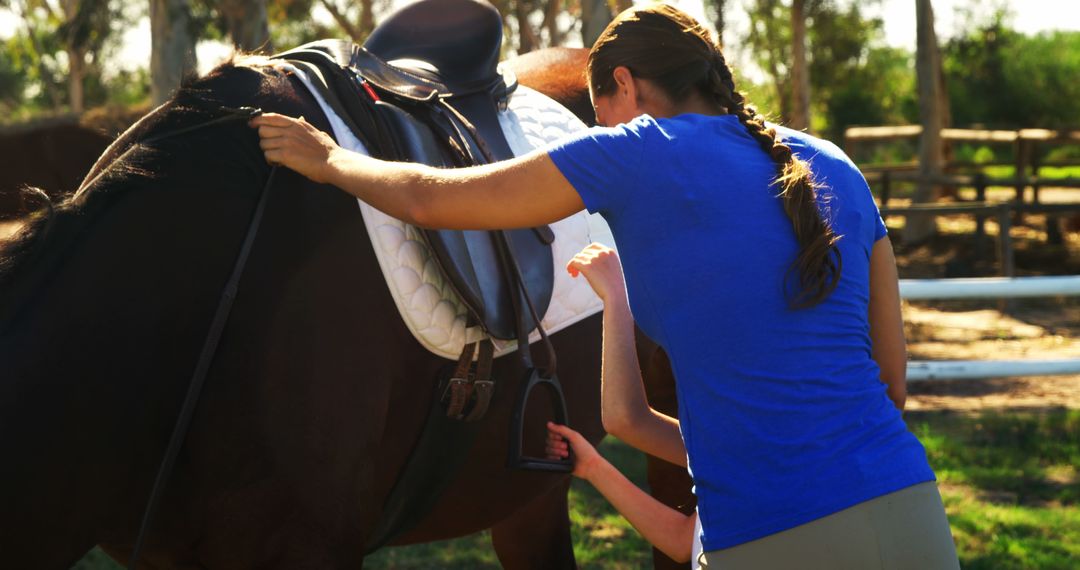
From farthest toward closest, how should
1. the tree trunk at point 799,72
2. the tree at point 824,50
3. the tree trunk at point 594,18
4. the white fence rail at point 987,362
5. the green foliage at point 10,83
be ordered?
the green foliage at point 10,83 < the tree at point 824,50 < the tree trunk at point 799,72 < the tree trunk at point 594,18 < the white fence rail at point 987,362

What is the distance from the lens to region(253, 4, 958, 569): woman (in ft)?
5.72

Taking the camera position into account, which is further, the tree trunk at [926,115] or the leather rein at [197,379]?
the tree trunk at [926,115]

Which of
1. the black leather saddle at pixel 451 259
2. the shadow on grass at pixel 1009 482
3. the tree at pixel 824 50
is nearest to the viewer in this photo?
the black leather saddle at pixel 451 259

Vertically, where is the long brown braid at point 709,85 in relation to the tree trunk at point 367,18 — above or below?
below

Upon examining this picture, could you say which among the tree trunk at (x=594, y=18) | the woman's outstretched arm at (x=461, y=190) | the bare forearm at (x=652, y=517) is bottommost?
the bare forearm at (x=652, y=517)

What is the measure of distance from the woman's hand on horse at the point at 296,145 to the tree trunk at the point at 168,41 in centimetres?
904

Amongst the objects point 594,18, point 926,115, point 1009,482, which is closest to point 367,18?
point 926,115

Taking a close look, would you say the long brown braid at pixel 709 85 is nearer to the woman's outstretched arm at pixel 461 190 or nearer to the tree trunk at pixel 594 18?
the woman's outstretched arm at pixel 461 190

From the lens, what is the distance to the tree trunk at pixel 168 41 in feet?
35.1

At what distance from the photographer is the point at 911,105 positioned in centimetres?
3931

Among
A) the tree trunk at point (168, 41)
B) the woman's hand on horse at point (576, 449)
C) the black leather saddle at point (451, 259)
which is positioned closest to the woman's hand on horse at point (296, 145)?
the black leather saddle at point (451, 259)

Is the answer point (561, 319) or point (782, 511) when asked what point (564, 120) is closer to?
point (561, 319)

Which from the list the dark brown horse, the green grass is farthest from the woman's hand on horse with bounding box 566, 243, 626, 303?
the dark brown horse

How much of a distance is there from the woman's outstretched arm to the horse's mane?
13.4 inches
